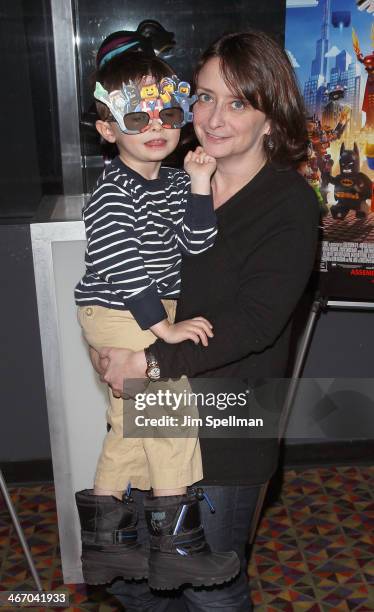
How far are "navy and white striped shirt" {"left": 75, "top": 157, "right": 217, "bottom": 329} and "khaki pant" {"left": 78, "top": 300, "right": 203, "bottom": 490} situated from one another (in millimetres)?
40

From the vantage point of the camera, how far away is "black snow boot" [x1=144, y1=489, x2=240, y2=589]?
5.56 feet

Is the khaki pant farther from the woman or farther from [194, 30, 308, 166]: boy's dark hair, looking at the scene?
[194, 30, 308, 166]: boy's dark hair

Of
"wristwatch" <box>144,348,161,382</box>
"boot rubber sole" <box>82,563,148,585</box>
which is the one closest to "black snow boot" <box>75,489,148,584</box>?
"boot rubber sole" <box>82,563,148,585</box>

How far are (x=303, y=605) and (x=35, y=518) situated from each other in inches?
45.9

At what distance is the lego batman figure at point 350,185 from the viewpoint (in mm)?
2520

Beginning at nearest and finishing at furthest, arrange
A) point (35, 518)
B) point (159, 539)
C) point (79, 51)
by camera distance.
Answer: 1. point (159, 539)
2. point (79, 51)
3. point (35, 518)

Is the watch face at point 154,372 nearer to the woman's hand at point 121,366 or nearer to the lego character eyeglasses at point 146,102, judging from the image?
the woman's hand at point 121,366

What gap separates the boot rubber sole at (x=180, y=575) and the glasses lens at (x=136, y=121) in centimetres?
93

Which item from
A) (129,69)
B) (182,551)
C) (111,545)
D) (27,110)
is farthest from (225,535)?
(27,110)

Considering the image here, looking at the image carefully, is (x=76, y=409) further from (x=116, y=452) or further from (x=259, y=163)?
(x=259, y=163)

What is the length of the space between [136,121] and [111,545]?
94 cm

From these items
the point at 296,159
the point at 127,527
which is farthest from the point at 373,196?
the point at 127,527

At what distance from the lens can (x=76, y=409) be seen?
2.63 meters

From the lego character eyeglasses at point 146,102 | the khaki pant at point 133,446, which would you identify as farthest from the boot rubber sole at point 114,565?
the lego character eyeglasses at point 146,102
